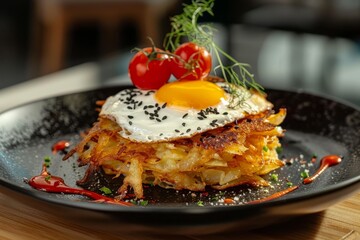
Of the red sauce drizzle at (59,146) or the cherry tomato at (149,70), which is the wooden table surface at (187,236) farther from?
the cherry tomato at (149,70)

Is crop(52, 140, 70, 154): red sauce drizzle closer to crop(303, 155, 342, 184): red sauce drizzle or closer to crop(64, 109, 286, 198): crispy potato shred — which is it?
crop(64, 109, 286, 198): crispy potato shred

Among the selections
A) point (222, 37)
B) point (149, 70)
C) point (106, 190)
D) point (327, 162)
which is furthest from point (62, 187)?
point (222, 37)

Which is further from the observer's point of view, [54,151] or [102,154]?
[54,151]

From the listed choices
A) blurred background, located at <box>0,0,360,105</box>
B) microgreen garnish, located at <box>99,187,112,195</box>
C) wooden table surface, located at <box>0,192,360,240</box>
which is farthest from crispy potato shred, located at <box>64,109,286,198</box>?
blurred background, located at <box>0,0,360,105</box>

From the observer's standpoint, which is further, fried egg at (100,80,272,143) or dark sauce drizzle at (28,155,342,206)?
fried egg at (100,80,272,143)

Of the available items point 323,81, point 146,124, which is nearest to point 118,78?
point 323,81

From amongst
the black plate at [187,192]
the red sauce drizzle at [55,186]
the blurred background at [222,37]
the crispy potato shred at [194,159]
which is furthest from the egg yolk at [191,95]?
the blurred background at [222,37]

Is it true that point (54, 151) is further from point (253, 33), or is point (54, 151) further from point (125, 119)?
point (253, 33)

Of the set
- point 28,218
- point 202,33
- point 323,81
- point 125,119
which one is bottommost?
point 323,81

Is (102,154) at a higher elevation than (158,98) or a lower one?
lower
